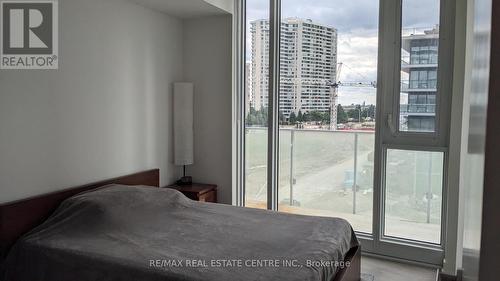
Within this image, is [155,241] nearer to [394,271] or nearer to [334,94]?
[394,271]

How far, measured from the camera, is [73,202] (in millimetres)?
2564

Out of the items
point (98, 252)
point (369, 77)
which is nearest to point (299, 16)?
point (369, 77)

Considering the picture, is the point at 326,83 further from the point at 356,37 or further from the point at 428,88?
the point at 428,88

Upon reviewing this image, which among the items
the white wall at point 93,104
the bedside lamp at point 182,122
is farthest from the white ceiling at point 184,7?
the bedside lamp at point 182,122

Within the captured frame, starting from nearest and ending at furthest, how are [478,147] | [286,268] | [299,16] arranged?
[478,147], [286,268], [299,16]

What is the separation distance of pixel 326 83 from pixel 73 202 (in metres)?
2.50

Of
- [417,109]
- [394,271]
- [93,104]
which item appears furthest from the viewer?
[417,109]

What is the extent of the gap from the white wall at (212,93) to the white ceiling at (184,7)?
131 mm

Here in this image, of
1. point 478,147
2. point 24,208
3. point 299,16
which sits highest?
point 299,16

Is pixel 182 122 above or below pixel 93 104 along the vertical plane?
below

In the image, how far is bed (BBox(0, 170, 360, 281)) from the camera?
78.1 inches

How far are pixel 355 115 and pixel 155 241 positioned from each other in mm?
2246

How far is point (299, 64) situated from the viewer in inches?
151

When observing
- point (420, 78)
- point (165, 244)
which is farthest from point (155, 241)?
point (420, 78)
